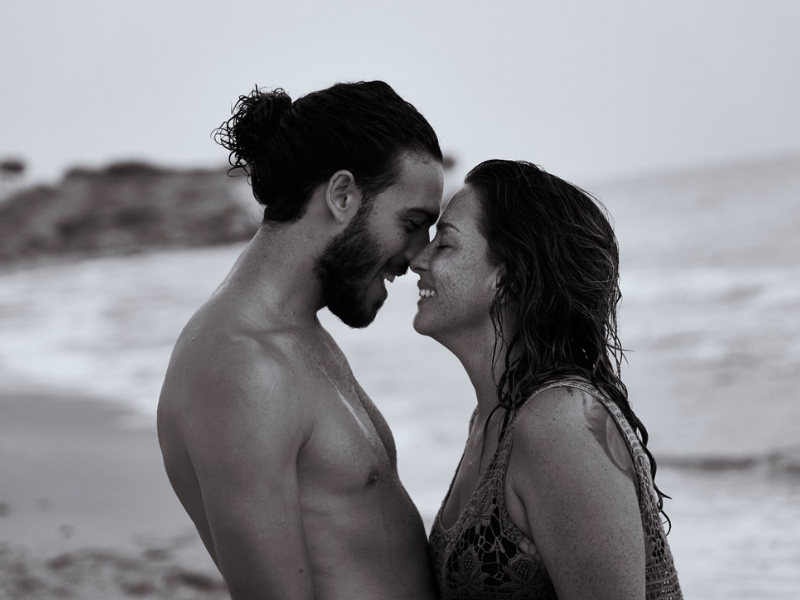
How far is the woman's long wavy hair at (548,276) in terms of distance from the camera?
2803 millimetres

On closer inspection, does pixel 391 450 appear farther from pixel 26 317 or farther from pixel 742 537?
pixel 26 317

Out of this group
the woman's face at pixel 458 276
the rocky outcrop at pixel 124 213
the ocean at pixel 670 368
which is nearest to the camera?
the woman's face at pixel 458 276

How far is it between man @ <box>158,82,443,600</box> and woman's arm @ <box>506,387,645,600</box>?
1.99 ft

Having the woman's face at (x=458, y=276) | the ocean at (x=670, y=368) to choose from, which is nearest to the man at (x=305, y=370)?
the woman's face at (x=458, y=276)

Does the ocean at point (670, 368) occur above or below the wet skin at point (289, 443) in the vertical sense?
above

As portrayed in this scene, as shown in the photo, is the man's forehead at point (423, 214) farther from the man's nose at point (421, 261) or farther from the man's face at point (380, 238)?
the man's nose at point (421, 261)

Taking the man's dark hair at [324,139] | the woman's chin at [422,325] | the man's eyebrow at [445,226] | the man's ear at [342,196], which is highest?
the man's dark hair at [324,139]

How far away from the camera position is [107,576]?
226 inches

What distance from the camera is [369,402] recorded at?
3277 millimetres

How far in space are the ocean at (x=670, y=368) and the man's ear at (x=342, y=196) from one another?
403 centimetres

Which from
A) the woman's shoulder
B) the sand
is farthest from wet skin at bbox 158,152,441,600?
the sand

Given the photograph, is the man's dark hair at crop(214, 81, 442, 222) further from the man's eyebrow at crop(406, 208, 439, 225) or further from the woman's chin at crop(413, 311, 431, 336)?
the woman's chin at crop(413, 311, 431, 336)

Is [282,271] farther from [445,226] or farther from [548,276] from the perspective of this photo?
[548,276]

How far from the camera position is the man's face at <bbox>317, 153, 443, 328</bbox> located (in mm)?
3027
